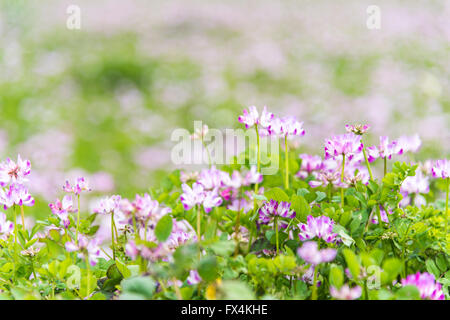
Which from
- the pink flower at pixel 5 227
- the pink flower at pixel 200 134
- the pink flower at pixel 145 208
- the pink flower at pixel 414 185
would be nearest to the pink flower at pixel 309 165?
the pink flower at pixel 414 185

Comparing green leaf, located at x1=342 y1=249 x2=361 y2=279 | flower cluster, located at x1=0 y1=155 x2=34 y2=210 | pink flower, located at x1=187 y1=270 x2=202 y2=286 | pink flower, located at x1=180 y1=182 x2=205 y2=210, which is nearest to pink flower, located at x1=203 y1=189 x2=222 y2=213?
pink flower, located at x1=180 y1=182 x2=205 y2=210

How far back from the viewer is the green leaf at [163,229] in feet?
2.68

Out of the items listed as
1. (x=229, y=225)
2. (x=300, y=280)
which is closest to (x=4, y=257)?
(x=229, y=225)

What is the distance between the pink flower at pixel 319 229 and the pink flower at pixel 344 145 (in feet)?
0.47

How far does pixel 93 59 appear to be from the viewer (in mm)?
6238

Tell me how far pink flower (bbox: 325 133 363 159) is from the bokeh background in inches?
100

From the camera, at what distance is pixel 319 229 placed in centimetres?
93

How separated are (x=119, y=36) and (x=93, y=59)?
150 cm

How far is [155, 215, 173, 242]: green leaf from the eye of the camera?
82 cm

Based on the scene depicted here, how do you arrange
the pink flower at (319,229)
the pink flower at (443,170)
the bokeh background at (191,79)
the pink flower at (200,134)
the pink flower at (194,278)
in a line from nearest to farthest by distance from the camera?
the pink flower at (194,278), the pink flower at (319,229), the pink flower at (443,170), the pink flower at (200,134), the bokeh background at (191,79)

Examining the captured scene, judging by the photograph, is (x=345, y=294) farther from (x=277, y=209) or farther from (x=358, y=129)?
(x=358, y=129)

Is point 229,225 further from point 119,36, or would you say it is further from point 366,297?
point 119,36

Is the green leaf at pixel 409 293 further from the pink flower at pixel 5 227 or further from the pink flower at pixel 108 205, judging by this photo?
the pink flower at pixel 5 227

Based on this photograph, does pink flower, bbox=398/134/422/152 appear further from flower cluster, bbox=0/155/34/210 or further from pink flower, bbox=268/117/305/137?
flower cluster, bbox=0/155/34/210
